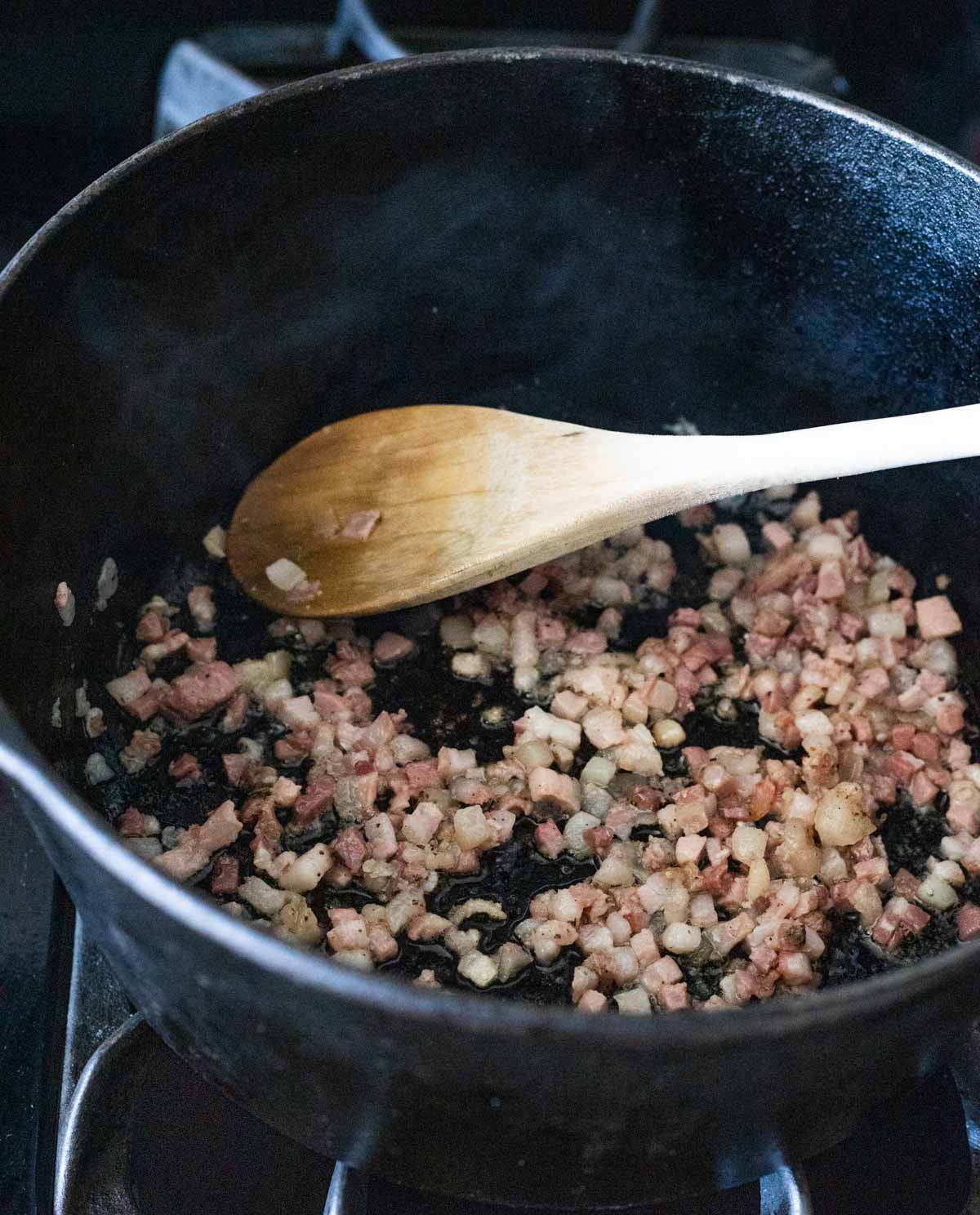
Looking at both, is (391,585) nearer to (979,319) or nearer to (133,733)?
(133,733)

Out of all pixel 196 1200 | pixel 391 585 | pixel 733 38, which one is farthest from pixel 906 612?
pixel 733 38

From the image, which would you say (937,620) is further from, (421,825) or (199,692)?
(199,692)

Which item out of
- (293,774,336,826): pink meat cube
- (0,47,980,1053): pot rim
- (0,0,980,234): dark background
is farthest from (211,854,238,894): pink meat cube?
(0,0,980,234): dark background

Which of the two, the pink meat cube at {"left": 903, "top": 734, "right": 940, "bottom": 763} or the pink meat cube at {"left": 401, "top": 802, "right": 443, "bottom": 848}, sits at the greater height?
the pink meat cube at {"left": 401, "top": 802, "right": 443, "bottom": 848}

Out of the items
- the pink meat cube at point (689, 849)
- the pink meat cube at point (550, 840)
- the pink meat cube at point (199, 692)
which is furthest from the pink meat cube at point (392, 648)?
the pink meat cube at point (689, 849)

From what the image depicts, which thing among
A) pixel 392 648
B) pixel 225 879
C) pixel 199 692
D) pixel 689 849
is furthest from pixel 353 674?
pixel 689 849

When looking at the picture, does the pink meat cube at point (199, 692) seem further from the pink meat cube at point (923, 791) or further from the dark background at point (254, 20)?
the dark background at point (254, 20)

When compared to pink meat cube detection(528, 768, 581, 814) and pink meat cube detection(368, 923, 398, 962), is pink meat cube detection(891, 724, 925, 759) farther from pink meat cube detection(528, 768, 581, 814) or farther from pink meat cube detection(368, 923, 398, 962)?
pink meat cube detection(368, 923, 398, 962)
